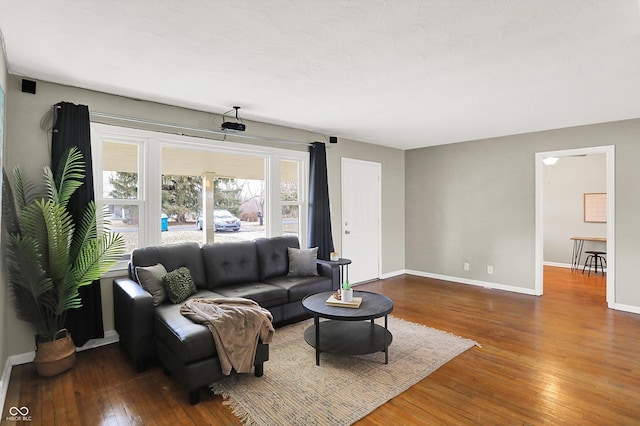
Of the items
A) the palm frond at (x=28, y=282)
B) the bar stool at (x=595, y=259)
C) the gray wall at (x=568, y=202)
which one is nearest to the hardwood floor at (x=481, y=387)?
the palm frond at (x=28, y=282)

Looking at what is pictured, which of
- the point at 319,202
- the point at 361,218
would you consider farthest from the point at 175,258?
the point at 361,218

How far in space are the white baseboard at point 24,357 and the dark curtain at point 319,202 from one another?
8.77 ft

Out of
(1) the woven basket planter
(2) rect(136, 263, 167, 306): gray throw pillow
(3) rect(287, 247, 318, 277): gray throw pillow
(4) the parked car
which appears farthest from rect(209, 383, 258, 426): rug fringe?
(4) the parked car

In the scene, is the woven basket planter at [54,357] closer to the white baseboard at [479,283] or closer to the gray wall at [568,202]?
the white baseboard at [479,283]

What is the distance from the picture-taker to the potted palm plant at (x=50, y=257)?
2.63 m

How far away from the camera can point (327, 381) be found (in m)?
2.62

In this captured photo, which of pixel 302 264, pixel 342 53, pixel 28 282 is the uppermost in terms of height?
pixel 342 53

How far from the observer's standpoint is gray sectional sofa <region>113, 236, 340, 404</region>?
2.39 meters

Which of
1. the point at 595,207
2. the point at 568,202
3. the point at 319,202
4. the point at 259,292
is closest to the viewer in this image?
the point at 259,292

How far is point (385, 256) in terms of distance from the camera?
636cm

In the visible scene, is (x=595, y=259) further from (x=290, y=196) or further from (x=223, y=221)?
(x=223, y=221)

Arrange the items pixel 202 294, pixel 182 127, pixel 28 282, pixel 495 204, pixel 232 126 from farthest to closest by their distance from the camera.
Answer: pixel 495 204, pixel 232 126, pixel 182 127, pixel 202 294, pixel 28 282

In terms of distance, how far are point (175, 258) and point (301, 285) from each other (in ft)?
4.56

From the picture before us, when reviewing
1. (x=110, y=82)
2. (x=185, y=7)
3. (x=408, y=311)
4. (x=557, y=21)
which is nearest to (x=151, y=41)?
(x=185, y=7)
